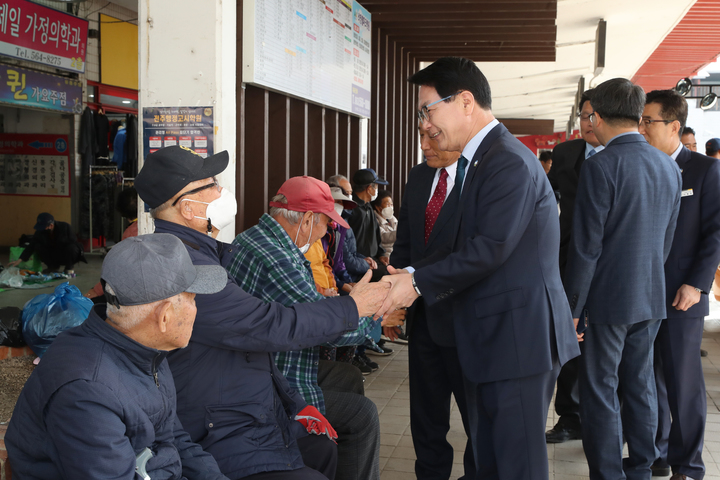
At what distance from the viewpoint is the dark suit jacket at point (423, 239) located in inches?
107

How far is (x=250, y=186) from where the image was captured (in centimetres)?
466

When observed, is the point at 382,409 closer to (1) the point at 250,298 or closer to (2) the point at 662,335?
(2) the point at 662,335

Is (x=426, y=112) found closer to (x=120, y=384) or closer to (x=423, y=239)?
(x=423, y=239)

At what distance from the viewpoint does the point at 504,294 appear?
2312 millimetres

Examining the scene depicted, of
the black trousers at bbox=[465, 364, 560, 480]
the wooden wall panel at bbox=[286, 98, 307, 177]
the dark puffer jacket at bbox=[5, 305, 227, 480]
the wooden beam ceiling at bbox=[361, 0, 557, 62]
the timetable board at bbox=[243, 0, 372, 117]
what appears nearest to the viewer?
the dark puffer jacket at bbox=[5, 305, 227, 480]

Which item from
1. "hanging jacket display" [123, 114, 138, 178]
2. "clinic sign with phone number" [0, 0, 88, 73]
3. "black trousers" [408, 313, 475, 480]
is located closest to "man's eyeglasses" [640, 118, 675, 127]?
"black trousers" [408, 313, 475, 480]

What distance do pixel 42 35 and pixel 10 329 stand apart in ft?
24.3

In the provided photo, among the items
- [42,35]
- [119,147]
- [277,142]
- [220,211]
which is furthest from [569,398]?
[119,147]

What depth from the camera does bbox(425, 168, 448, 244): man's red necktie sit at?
10.1 ft

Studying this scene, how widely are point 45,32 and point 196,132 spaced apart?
666 centimetres

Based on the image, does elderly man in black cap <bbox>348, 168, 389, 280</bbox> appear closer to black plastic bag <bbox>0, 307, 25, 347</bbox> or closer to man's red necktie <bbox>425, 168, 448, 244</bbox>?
man's red necktie <bbox>425, 168, 448, 244</bbox>

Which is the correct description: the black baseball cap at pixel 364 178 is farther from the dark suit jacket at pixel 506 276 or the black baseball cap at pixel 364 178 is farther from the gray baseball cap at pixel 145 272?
the gray baseball cap at pixel 145 272

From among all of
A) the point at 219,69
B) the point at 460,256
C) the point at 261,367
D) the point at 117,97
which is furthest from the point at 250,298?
the point at 117,97

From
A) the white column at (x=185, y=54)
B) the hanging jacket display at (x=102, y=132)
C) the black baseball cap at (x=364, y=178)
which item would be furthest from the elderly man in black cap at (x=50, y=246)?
the white column at (x=185, y=54)
